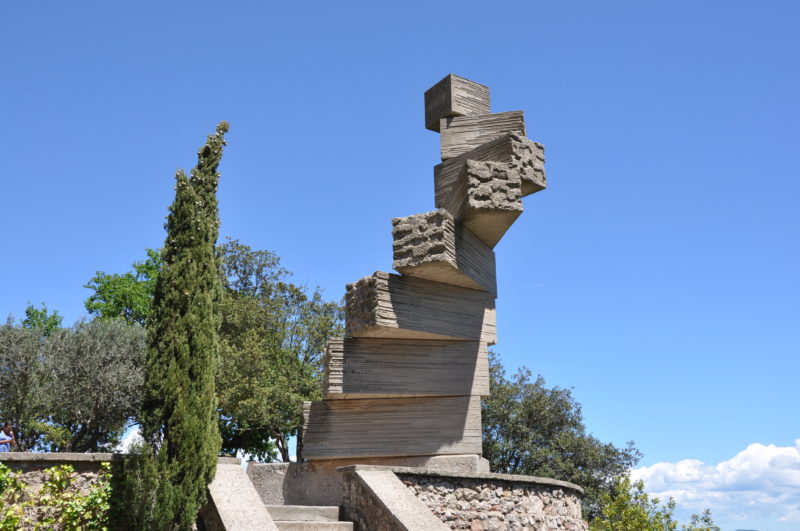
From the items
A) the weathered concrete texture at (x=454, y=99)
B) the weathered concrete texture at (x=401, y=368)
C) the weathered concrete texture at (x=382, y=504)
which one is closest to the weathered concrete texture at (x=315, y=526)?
the weathered concrete texture at (x=382, y=504)

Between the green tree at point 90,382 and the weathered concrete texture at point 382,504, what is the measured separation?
15249mm

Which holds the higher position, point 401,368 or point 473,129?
point 473,129

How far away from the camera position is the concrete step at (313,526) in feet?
18.1

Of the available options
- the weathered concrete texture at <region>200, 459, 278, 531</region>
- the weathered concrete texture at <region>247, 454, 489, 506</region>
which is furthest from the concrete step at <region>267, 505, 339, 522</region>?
the weathered concrete texture at <region>247, 454, 489, 506</region>

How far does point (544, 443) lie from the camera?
69.6 feet

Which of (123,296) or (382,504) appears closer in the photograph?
(382,504)

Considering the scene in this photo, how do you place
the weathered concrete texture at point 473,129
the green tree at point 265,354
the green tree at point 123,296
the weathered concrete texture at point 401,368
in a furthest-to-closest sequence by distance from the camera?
the green tree at point 123,296 < the green tree at point 265,354 < the weathered concrete texture at point 473,129 < the weathered concrete texture at point 401,368

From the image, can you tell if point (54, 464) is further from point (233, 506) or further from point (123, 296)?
point (123, 296)

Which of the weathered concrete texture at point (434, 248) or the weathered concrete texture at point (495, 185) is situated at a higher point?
the weathered concrete texture at point (495, 185)

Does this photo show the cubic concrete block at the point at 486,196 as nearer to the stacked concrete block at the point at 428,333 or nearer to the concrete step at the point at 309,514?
the stacked concrete block at the point at 428,333

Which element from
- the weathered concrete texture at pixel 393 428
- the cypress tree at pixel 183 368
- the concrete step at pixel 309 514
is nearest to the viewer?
the cypress tree at pixel 183 368

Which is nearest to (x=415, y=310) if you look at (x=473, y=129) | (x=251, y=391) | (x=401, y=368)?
(x=401, y=368)

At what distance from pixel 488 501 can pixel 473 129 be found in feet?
14.9

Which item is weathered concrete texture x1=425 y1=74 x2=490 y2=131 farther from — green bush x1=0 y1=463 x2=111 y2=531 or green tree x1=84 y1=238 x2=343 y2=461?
green tree x1=84 y1=238 x2=343 y2=461
